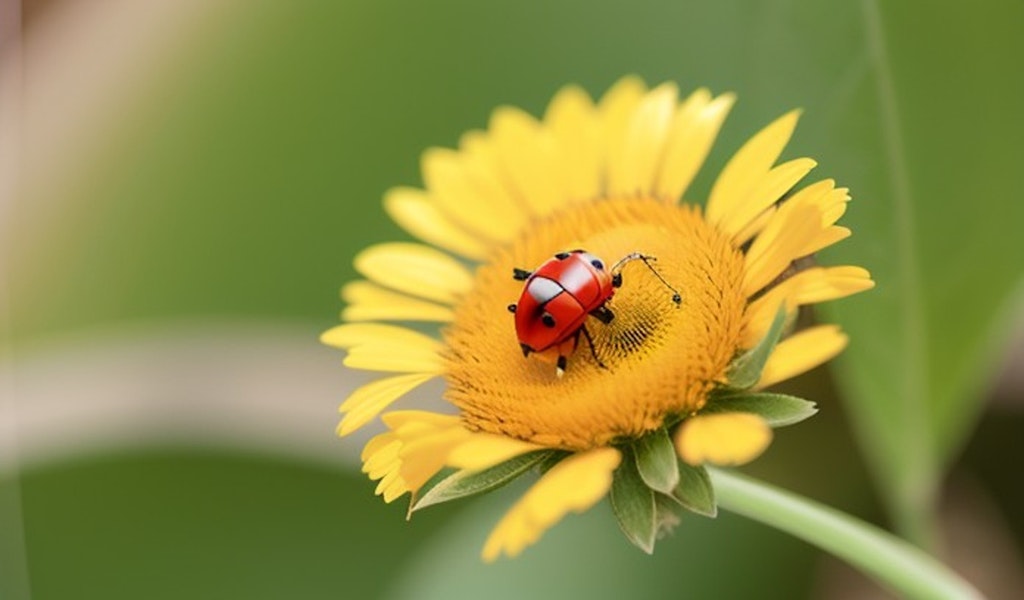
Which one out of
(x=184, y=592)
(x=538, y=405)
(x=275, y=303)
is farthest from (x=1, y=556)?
(x=538, y=405)

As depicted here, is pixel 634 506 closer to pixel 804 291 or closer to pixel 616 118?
pixel 804 291

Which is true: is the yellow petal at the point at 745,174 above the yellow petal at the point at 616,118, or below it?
below

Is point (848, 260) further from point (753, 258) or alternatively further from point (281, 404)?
point (281, 404)

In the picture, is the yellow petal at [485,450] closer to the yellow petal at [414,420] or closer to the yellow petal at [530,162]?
the yellow petal at [414,420]

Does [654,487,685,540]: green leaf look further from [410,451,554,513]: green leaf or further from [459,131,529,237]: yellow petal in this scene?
[459,131,529,237]: yellow petal

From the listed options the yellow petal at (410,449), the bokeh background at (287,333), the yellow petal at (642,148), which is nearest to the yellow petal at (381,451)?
the yellow petal at (410,449)

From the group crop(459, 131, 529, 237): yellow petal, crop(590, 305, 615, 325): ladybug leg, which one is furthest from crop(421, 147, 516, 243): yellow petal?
crop(590, 305, 615, 325): ladybug leg
